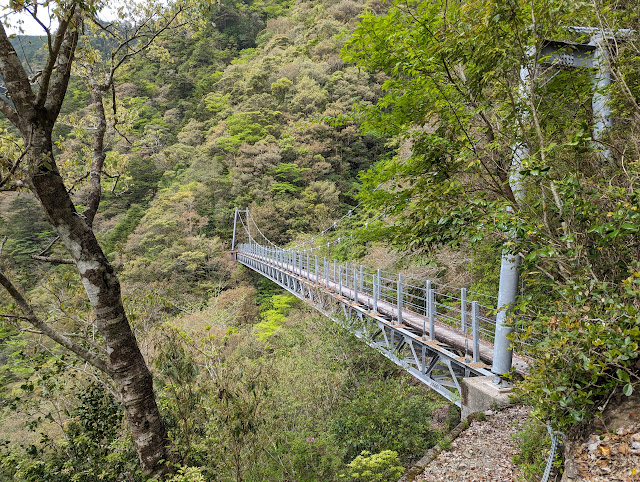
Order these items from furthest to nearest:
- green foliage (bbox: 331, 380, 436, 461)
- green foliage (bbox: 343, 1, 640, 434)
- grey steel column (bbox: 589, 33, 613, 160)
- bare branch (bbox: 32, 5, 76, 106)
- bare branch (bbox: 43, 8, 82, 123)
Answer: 1. green foliage (bbox: 331, 380, 436, 461)
2. grey steel column (bbox: 589, 33, 613, 160)
3. bare branch (bbox: 43, 8, 82, 123)
4. bare branch (bbox: 32, 5, 76, 106)
5. green foliage (bbox: 343, 1, 640, 434)

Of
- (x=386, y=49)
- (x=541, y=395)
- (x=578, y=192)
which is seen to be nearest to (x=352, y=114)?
(x=386, y=49)

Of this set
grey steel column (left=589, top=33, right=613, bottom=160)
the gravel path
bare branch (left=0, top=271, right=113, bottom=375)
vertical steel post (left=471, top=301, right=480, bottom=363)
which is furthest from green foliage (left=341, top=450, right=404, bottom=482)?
grey steel column (left=589, top=33, right=613, bottom=160)

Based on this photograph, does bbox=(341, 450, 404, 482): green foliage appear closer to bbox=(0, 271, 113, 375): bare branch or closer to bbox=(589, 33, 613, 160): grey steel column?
bbox=(0, 271, 113, 375): bare branch

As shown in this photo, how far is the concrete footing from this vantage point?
2.91 metres

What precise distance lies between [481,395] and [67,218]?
136 inches

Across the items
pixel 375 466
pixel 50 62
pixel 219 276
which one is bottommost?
pixel 219 276

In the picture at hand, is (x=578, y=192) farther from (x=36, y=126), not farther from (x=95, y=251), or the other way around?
(x=36, y=126)

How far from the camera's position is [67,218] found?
2121mm

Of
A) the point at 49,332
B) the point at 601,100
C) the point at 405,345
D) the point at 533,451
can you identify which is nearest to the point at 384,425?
the point at 405,345

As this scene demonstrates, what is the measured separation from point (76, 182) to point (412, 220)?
2.60 metres

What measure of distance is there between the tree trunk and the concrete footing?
2559 millimetres

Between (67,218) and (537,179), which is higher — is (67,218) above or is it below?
below

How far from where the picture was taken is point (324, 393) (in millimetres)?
5203

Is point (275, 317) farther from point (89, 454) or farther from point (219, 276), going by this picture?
point (89, 454)
